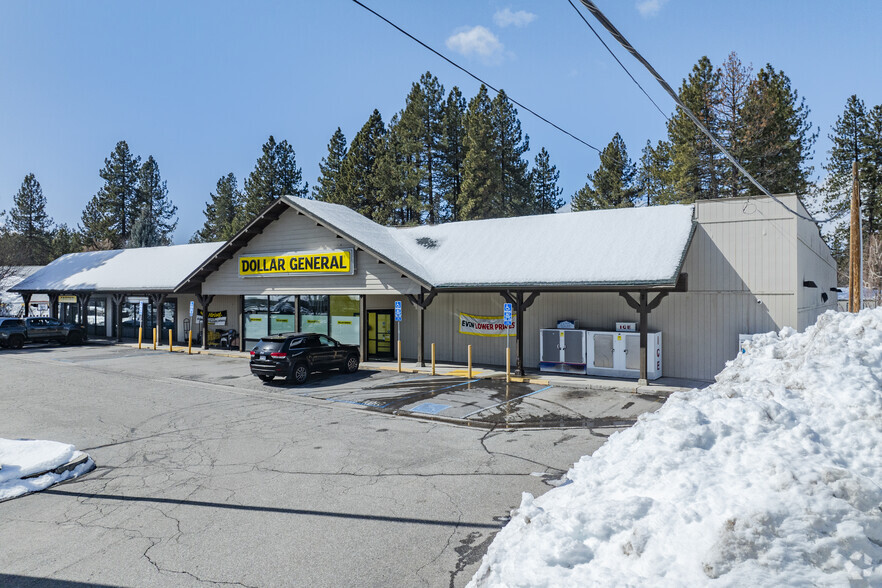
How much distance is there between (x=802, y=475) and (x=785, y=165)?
36.3m

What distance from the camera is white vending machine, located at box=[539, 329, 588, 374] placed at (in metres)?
18.4

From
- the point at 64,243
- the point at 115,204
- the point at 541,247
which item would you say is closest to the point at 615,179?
the point at 541,247

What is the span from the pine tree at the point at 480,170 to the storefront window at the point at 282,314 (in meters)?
19.1

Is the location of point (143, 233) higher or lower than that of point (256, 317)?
higher

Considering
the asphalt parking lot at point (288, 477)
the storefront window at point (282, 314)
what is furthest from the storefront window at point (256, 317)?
the asphalt parking lot at point (288, 477)

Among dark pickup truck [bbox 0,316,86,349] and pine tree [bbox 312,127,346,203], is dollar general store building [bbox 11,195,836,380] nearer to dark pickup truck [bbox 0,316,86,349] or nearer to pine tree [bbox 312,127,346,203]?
dark pickup truck [bbox 0,316,86,349]

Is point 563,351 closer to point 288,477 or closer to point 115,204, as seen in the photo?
point 288,477

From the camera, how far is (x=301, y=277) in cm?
2391

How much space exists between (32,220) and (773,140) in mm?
87281

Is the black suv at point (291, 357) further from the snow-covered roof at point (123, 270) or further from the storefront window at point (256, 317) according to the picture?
the snow-covered roof at point (123, 270)

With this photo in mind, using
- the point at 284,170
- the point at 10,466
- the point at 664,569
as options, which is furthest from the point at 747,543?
the point at 284,170

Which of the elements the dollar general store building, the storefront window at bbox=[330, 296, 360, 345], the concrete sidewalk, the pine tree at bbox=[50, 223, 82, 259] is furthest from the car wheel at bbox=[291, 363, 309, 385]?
the pine tree at bbox=[50, 223, 82, 259]

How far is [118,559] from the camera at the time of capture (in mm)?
5727

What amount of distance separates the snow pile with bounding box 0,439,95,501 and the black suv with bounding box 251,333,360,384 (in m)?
7.53
